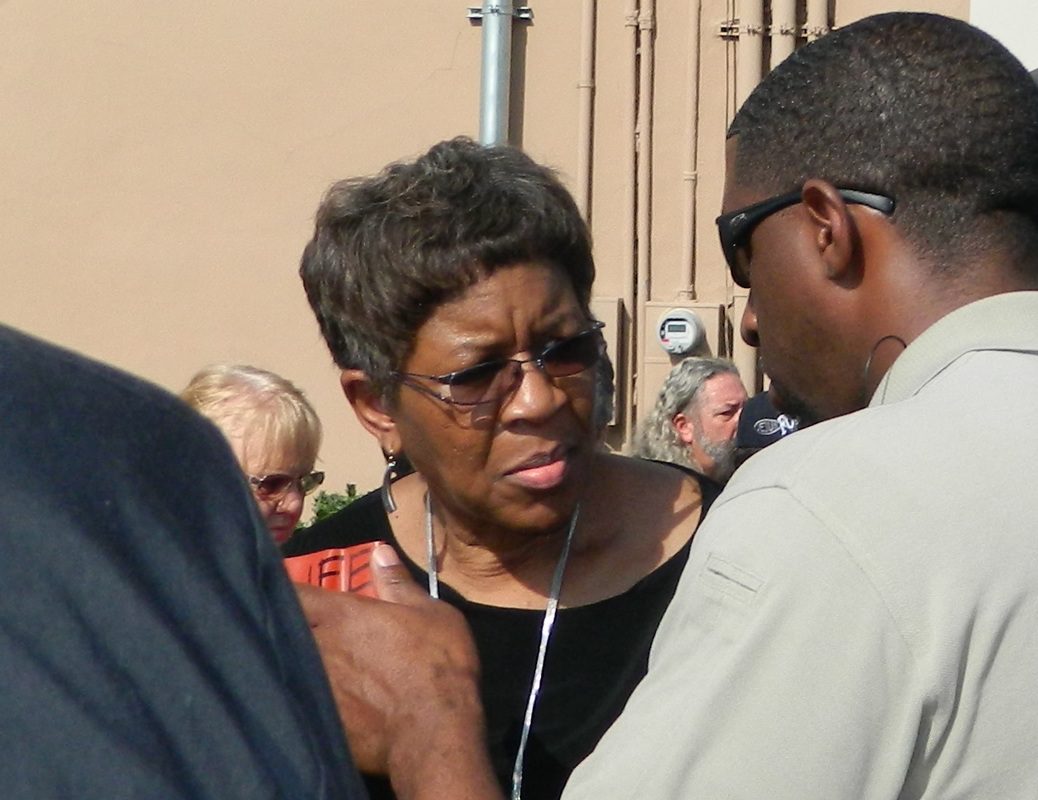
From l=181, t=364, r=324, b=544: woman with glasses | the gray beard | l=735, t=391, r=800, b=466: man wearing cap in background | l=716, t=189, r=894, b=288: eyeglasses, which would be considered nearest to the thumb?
l=716, t=189, r=894, b=288: eyeglasses

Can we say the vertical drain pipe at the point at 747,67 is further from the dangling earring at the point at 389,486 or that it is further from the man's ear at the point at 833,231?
the man's ear at the point at 833,231

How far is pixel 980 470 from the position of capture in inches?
54.7

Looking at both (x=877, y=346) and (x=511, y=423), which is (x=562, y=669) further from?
(x=877, y=346)

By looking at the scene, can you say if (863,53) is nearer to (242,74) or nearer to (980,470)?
(980,470)

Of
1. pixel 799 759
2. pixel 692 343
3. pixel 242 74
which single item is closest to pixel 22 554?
pixel 799 759

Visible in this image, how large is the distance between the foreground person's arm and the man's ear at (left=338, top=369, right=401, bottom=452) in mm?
449

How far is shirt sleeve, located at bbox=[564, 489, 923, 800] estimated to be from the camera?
1.35m

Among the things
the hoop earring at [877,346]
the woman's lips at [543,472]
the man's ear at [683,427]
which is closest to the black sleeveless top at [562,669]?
the woman's lips at [543,472]

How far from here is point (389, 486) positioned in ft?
8.69

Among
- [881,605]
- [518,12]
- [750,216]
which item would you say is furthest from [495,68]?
[881,605]

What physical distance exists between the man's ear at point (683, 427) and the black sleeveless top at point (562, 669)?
3.19 metres

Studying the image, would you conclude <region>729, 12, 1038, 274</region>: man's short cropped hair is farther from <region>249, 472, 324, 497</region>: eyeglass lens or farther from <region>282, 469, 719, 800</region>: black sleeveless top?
<region>249, 472, 324, 497</region>: eyeglass lens

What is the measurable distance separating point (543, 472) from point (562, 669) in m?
0.28

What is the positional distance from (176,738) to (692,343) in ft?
20.1
